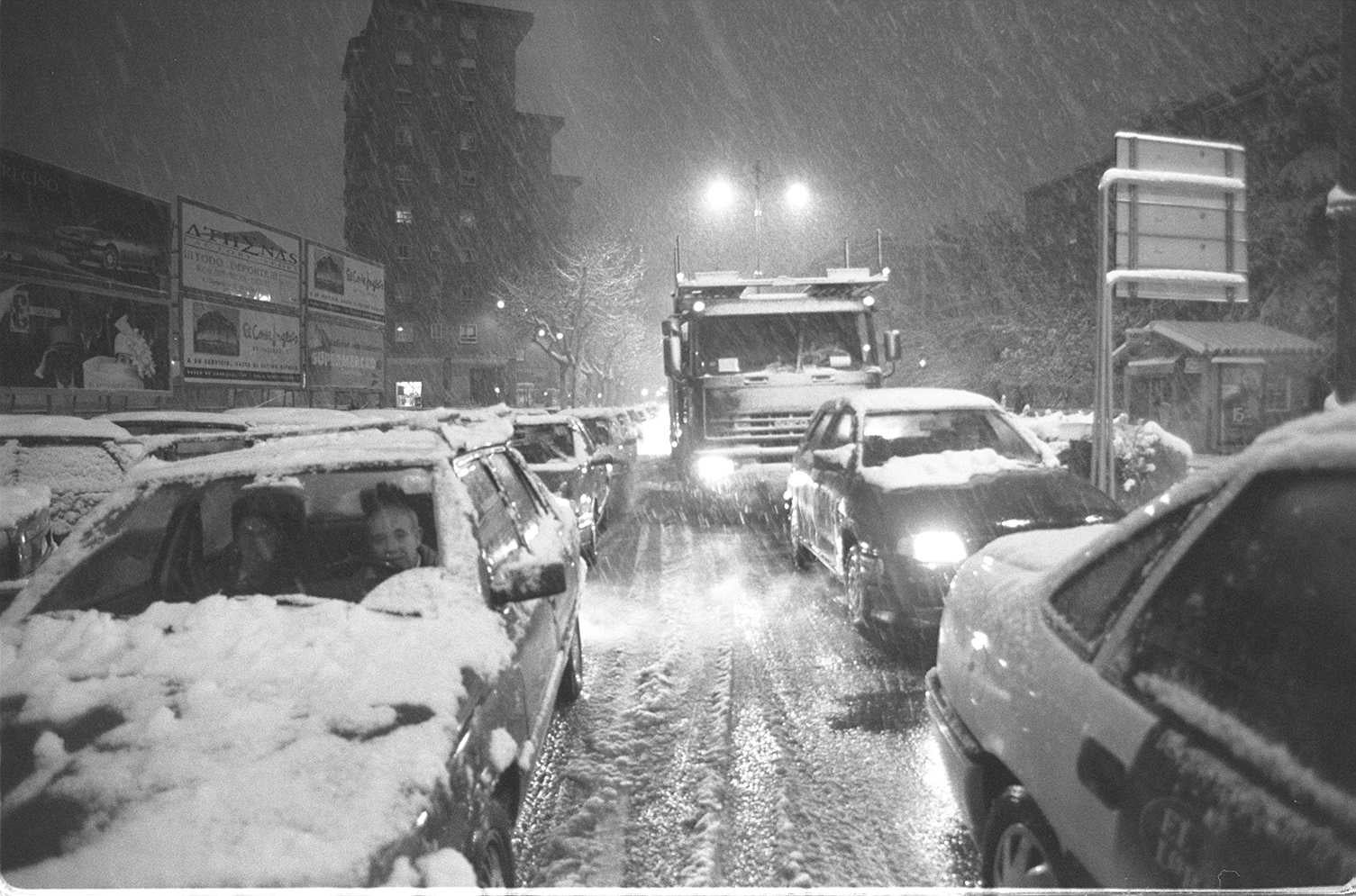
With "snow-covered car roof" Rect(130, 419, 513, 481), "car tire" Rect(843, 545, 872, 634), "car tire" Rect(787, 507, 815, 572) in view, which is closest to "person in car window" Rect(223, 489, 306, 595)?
"snow-covered car roof" Rect(130, 419, 513, 481)

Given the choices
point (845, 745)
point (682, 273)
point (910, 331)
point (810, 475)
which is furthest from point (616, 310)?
point (845, 745)

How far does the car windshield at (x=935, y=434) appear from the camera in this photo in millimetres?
7305

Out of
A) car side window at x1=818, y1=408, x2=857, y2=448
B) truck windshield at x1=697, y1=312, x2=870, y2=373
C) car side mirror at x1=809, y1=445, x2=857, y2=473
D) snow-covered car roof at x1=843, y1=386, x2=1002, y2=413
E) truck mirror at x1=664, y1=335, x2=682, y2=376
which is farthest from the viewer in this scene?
truck mirror at x1=664, y1=335, x2=682, y2=376

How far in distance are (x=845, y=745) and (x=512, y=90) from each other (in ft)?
213

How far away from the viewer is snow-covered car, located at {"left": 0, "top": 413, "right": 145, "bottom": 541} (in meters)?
7.38

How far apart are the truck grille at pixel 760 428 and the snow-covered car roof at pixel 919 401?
3.81 m

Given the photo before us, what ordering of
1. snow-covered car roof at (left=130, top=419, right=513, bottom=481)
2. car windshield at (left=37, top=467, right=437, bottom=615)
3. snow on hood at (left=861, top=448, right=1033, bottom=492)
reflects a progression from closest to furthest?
car windshield at (left=37, top=467, right=437, bottom=615) < snow-covered car roof at (left=130, top=419, right=513, bottom=481) < snow on hood at (left=861, top=448, right=1033, bottom=492)

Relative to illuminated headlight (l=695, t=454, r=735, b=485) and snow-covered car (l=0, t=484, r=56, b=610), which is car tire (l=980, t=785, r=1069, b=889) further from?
illuminated headlight (l=695, t=454, r=735, b=485)

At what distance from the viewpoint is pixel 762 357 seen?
1228 centimetres

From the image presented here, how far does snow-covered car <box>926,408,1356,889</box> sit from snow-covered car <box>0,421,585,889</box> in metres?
1.47

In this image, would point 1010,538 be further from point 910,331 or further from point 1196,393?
point 910,331

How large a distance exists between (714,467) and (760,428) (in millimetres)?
806

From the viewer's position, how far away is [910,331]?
129 ft

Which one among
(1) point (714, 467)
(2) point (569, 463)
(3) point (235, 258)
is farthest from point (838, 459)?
(3) point (235, 258)
